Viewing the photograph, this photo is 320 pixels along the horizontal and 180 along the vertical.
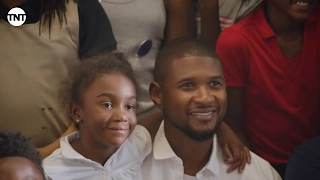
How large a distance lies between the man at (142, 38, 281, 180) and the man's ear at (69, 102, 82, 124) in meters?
0.20

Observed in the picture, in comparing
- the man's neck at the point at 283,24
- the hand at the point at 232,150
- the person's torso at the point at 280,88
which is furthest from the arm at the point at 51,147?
the man's neck at the point at 283,24

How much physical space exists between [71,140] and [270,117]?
0.56m

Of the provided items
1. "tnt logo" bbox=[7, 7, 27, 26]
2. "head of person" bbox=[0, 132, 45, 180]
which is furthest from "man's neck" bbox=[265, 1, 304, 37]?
"head of person" bbox=[0, 132, 45, 180]

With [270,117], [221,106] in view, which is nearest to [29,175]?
[221,106]

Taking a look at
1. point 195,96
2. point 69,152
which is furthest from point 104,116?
point 195,96

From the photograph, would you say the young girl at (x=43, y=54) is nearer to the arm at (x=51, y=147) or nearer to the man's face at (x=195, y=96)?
the arm at (x=51, y=147)

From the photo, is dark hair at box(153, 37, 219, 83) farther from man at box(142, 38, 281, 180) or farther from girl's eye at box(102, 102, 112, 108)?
girl's eye at box(102, 102, 112, 108)

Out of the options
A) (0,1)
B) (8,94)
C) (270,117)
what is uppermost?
(0,1)

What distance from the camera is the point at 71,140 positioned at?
3.90ft

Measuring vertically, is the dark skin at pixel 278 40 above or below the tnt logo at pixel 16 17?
below

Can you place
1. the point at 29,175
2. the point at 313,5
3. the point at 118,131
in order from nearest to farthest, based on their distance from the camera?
1. the point at 29,175
2. the point at 118,131
3. the point at 313,5

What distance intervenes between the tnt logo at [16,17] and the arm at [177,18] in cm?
41

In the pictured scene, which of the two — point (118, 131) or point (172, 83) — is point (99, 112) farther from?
point (172, 83)

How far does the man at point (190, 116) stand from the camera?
1.17m
